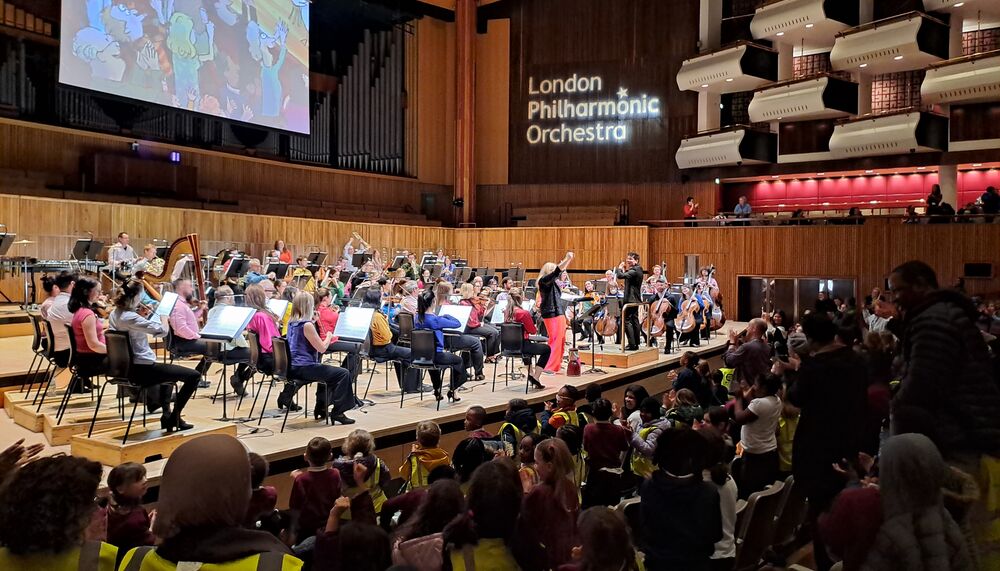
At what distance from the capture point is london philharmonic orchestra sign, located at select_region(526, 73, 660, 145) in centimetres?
2216

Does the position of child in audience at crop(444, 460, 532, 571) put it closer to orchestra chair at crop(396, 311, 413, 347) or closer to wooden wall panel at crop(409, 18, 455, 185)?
orchestra chair at crop(396, 311, 413, 347)

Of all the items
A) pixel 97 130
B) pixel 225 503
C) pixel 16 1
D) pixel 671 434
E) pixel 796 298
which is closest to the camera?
pixel 225 503

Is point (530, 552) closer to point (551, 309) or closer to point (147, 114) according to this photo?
point (551, 309)

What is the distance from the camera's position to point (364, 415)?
762 cm

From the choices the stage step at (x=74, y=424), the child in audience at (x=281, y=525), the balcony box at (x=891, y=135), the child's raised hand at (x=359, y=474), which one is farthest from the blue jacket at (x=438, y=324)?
the balcony box at (x=891, y=135)

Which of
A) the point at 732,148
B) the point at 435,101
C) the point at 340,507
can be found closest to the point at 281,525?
the point at 340,507

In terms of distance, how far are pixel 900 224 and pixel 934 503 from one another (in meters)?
16.3

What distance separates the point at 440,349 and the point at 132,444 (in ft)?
11.5

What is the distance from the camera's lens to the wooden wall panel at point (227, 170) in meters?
15.6

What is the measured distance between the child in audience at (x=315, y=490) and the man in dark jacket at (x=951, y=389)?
8.51 feet

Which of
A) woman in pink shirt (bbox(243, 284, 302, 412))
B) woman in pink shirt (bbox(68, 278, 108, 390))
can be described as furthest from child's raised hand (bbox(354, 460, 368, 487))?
woman in pink shirt (bbox(243, 284, 302, 412))

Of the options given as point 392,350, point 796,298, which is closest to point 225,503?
point 392,350

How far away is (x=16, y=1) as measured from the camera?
A: 15320 mm

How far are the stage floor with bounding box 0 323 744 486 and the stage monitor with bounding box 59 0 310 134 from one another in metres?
6.57
